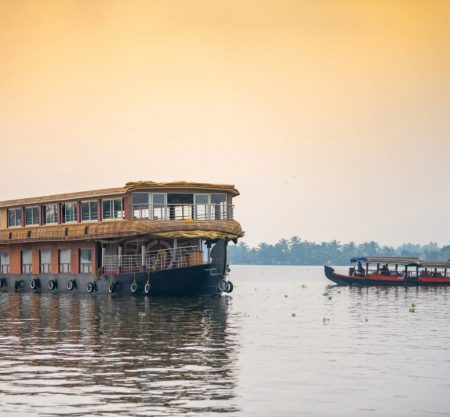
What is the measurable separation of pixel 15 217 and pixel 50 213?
6.24 m

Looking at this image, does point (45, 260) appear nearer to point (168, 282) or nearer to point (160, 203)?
point (160, 203)

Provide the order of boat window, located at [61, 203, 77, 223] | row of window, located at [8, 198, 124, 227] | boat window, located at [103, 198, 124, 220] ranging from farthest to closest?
boat window, located at [61, 203, 77, 223], row of window, located at [8, 198, 124, 227], boat window, located at [103, 198, 124, 220]

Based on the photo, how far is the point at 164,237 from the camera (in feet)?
173

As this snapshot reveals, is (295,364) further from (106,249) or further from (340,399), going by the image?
(106,249)

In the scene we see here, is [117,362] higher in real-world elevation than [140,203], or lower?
lower

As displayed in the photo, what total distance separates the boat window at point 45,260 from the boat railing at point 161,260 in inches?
367

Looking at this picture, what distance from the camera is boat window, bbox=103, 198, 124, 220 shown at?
5644 cm

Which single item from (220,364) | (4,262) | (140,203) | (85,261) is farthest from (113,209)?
(220,364)

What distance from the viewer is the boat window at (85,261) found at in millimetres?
59906

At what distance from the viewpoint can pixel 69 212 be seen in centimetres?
6188

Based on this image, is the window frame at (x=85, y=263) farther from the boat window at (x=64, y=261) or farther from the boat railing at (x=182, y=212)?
the boat railing at (x=182, y=212)

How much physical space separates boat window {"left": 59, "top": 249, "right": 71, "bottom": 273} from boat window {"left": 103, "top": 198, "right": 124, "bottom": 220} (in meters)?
6.05

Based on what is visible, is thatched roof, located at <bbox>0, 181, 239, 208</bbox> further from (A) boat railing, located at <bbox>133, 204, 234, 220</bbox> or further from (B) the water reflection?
(B) the water reflection

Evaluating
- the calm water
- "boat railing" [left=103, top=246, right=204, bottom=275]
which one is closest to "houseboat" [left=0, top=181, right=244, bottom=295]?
"boat railing" [left=103, top=246, right=204, bottom=275]
